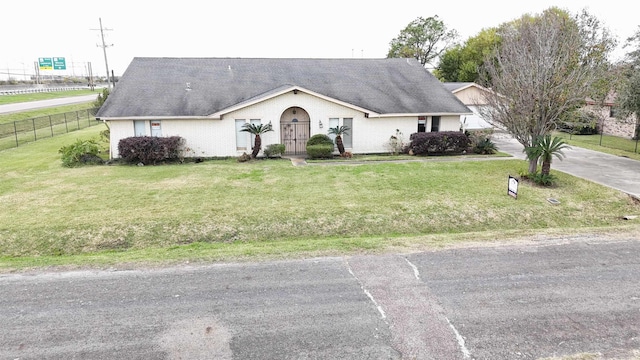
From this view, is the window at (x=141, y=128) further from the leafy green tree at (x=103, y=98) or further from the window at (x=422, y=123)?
the window at (x=422, y=123)

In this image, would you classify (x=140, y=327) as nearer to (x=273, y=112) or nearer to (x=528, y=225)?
(x=528, y=225)

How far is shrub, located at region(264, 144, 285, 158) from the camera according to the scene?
70.4 ft

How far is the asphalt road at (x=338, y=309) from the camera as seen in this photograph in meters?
6.37

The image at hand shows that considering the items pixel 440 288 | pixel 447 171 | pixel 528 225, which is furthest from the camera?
pixel 447 171

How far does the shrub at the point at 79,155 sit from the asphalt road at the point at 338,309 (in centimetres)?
1283

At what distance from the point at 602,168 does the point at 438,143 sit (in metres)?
7.63

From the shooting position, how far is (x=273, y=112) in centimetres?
2175

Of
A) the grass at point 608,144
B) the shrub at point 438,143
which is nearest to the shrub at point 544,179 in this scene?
the shrub at point 438,143

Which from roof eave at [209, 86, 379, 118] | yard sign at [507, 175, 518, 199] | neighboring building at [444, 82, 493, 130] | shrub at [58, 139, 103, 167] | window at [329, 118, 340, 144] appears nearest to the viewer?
yard sign at [507, 175, 518, 199]

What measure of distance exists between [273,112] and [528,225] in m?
13.2

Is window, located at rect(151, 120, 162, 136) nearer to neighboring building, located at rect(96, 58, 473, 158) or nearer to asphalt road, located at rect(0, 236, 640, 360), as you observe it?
neighboring building, located at rect(96, 58, 473, 158)

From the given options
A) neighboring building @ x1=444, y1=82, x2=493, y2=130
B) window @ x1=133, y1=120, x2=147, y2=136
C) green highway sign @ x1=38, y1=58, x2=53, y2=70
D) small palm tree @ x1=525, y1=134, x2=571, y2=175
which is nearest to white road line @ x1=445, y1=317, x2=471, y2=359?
small palm tree @ x1=525, y1=134, x2=571, y2=175

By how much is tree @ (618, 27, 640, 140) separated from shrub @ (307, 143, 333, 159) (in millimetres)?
15486

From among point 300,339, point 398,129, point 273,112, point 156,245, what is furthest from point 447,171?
point 300,339
